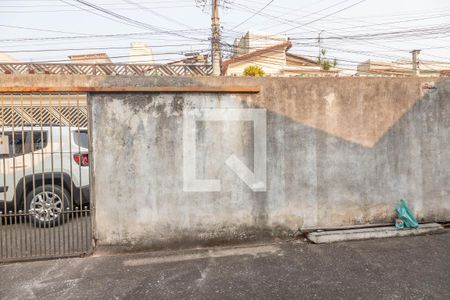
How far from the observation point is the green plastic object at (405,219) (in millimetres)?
4475

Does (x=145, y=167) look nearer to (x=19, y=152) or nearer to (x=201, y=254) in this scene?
(x=201, y=254)

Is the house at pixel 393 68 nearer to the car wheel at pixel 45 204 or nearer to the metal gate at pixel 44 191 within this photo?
the metal gate at pixel 44 191

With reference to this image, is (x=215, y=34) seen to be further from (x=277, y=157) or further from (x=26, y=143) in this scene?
(x=277, y=157)

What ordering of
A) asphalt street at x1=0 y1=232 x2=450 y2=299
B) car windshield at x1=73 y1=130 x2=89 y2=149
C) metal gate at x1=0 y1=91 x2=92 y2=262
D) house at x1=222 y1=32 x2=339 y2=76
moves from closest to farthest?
asphalt street at x1=0 y1=232 x2=450 y2=299
metal gate at x1=0 y1=91 x2=92 y2=262
car windshield at x1=73 y1=130 x2=89 y2=149
house at x1=222 y1=32 x2=339 y2=76

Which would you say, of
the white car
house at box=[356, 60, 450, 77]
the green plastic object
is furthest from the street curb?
house at box=[356, 60, 450, 77]

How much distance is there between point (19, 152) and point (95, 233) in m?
1.88

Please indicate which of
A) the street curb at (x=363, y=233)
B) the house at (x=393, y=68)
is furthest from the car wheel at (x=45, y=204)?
the house at (x=393, y=68)

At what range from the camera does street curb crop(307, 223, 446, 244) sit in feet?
13.9

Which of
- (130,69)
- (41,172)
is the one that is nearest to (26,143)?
(41,172)

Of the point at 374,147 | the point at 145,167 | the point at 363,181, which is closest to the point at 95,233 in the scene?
the point at 145,167

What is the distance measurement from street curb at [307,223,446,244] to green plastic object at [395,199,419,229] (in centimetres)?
7

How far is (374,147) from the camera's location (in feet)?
14.9

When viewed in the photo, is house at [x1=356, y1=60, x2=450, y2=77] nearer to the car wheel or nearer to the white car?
the white car

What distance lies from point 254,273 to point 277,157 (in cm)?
165
